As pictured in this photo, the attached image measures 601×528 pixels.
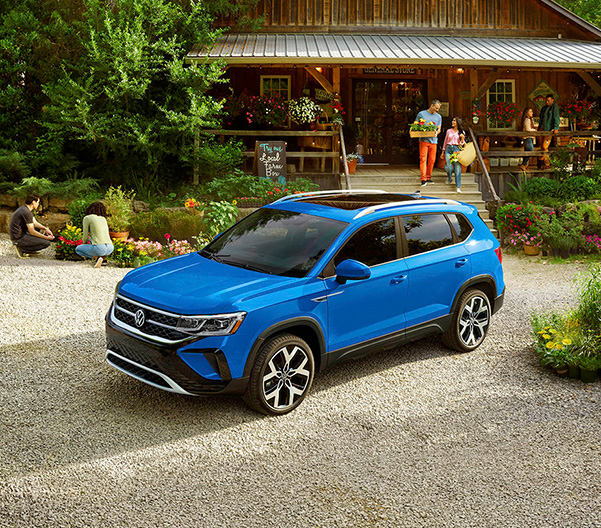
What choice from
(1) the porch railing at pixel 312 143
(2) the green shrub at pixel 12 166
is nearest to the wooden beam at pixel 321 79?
(1) the porch railing at pixel 312 143

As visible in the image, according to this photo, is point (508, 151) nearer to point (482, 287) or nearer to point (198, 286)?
point (482, 287)

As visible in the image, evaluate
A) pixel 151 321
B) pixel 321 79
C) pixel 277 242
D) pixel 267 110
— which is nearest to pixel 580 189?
pixel 321 79

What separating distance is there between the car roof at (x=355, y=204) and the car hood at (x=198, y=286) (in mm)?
1146

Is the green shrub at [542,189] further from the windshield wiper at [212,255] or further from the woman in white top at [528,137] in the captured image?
the windshield wiper at [212,255]

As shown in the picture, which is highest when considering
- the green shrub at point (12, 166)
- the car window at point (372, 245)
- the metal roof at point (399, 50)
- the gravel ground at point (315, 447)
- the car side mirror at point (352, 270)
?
the metal roof at point (399, 50)

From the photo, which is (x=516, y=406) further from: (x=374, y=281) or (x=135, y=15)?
(x=135, y=15)

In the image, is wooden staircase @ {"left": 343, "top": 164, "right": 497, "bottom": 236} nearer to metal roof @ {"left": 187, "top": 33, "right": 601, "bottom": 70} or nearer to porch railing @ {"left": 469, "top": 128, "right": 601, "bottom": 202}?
porch railing @ {"left": 469, "top": 128, "right": 601, "bottom": 202}

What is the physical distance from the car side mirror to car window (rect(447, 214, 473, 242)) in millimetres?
2016

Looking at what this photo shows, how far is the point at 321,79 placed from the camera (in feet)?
54.9

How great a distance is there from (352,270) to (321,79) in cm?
1167

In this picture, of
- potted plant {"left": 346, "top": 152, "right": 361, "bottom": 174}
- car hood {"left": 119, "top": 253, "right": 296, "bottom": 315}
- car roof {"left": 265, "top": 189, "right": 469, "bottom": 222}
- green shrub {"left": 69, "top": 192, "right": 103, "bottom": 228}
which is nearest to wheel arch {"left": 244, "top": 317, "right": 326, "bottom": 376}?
car hood {"left": 119, "top": 253, "right": 296, "bottom": 315}

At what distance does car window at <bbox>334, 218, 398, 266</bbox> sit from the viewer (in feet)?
21.3

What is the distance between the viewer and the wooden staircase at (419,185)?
52.2 ft

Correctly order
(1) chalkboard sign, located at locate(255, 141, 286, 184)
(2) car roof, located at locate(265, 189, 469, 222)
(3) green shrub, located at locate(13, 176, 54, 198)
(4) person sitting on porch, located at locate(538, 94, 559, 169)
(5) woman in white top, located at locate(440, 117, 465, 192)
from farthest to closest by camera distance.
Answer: (4) person sitting on porch, located at locate(538, 94, 559, 169) < (5) woman in white top, located at locate(440, 117, 465, 192) < (1) chalkboard sign, located at locate(255, 141, 286, 184) < (3) green shrub, located at locate(13, 176, 54, 198) < (2) car roof, located at locate(265, 189, 469, 222)
